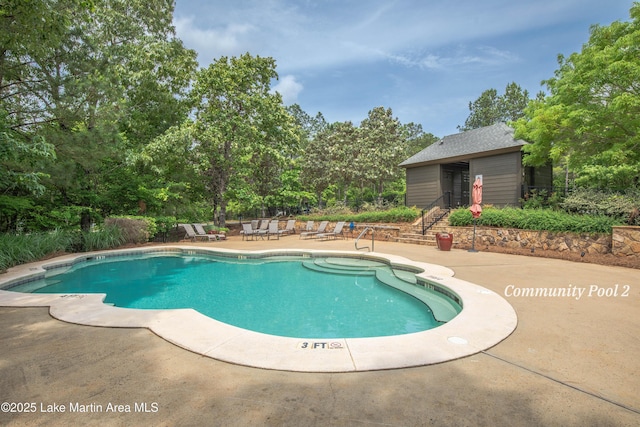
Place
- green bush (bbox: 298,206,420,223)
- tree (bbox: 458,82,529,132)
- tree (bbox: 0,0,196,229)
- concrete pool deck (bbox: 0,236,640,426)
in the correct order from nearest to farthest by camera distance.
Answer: concrete pool deck (bbox: 0,236,640,426) → tree (bbox: 0,0,196,229) → green bush (bbox: 298,206,420,223) → tree (bbox: 458,82,529,132)

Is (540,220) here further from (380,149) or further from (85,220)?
(85,220)

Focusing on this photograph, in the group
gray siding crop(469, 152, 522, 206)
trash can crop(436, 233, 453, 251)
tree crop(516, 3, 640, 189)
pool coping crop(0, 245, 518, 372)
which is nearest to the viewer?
pool coping crop(0, 245, 518, 372)

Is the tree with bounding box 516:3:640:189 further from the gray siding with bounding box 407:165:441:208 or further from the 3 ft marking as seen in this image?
the 3 ft marking

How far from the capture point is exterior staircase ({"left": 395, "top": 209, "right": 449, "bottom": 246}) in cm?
1208

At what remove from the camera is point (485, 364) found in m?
2.67

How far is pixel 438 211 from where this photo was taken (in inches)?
586

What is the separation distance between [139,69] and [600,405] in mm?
19599

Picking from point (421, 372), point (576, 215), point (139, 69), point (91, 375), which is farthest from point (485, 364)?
point (139, 69)

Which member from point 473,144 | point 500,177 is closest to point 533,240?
point 500,177

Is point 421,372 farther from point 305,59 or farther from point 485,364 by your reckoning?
point 305,59

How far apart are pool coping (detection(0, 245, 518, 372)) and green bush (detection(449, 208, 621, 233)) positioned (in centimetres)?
604

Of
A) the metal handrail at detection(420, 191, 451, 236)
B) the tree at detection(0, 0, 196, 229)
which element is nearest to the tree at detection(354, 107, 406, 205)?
the metal handrail at detection(420, 191, 451, 236)

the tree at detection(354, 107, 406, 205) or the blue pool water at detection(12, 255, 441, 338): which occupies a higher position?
the tree at detection(354, 107, 406, 205)

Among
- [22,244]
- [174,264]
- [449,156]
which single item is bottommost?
[174,264]
